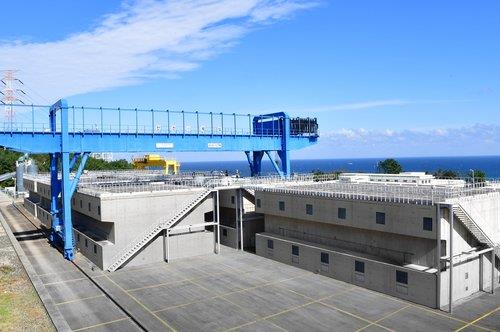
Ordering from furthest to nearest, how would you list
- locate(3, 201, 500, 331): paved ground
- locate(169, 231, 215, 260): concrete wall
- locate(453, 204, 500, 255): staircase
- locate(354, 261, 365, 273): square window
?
locate(169, 231, 215, 260): concrete wall, locate(354, 261, 365, 273): square window, locate(453, 204, 500, 255): staircase, locate(3, 201, 500, 331): paved ground

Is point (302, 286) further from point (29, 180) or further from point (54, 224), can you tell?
point (29, 180)

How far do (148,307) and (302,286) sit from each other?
415 inches

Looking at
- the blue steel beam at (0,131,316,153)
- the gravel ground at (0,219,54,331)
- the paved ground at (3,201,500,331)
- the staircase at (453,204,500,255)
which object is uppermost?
the blue steel beam at (0,131,316,153)

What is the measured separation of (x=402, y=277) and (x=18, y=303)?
23810mm

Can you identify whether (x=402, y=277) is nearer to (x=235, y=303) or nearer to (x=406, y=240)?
(x=406, y=240)

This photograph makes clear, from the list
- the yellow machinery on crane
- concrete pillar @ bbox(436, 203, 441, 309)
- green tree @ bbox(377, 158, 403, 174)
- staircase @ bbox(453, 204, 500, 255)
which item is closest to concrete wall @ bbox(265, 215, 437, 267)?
concrete pillar @ bbox(436, 203, 441, 309)

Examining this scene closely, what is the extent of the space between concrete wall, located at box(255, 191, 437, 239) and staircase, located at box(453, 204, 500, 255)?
158cm

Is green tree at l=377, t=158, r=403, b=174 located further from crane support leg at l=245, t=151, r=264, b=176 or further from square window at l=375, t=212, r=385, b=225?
square window at l=375, t=212, r=385, b=225

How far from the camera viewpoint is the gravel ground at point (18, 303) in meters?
23.0

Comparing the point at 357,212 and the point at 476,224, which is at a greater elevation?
the point at 357,212

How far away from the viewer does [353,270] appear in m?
30.2

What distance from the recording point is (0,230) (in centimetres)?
5225

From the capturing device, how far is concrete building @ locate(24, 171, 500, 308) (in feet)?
87.1

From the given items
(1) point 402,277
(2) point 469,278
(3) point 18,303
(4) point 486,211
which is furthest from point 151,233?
(4) point 486,211
